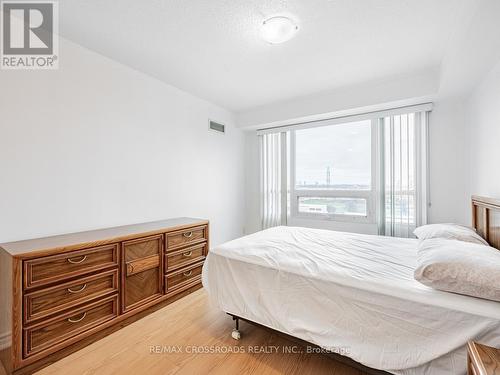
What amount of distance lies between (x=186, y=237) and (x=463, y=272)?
2360 mm

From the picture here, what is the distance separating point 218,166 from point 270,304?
8.60 ft

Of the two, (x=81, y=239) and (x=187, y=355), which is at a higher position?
(x=81, y=239)

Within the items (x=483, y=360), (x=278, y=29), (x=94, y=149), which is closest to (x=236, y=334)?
(x=483, y=360)

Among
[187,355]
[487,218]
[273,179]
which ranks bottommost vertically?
[187,355]

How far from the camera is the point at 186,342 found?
6.09 feet

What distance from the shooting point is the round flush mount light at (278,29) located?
1807 millimetres

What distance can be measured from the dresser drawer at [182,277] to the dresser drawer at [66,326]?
55 cm

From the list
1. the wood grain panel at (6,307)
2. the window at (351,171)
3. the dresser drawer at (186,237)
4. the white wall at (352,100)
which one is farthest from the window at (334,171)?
the wood grain panel at (6,307)

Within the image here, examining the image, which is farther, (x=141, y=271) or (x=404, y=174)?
(x=404, y=174)

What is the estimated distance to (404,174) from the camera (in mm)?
3100

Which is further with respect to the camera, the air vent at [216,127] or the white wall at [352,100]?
the air vent at [216,127]

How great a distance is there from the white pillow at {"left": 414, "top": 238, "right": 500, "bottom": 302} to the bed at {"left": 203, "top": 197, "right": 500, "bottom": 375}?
2.0 inches

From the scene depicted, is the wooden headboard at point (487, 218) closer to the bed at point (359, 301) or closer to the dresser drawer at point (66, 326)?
the bed at point (359, 301)

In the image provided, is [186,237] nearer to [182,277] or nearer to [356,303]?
[182,277]
